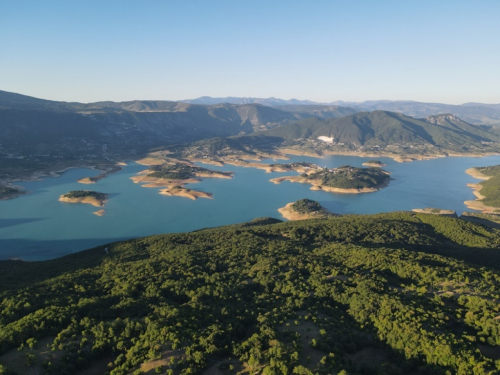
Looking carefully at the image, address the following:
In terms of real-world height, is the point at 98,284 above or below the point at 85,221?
above

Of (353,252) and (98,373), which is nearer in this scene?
(98,373)

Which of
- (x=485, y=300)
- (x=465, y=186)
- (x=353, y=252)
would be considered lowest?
(x=465, y=186)

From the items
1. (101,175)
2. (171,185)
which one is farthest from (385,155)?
(101,175)

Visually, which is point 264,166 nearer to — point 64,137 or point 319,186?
point 319,186

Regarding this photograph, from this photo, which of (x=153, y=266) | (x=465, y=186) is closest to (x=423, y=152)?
(x=465, y=186)

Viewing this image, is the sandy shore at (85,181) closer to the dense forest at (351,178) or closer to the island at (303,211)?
the island at (303,211)

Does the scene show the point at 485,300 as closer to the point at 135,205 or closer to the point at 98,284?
the point at 98,284
